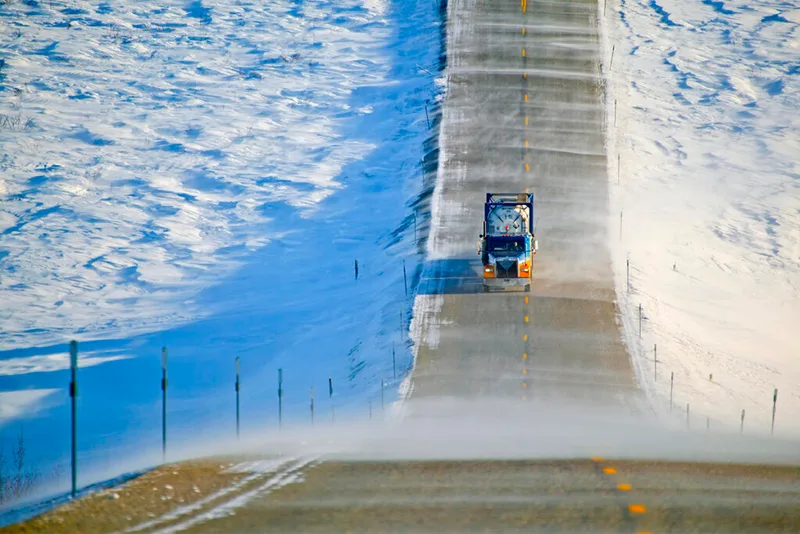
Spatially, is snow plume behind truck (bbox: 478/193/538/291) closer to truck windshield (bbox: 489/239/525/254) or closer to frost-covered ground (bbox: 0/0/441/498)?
truck windshield (bbox: 489/239/525/254)

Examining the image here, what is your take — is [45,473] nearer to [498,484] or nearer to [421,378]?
[421,378]

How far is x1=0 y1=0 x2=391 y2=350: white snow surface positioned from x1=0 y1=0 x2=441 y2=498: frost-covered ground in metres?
0.11

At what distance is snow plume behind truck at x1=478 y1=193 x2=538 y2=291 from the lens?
33.2 meters

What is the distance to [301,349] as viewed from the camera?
1326 inches

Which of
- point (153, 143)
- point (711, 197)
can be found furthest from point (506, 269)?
point (153, 143)

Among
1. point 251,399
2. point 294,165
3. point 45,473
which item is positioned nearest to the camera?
point 45,473

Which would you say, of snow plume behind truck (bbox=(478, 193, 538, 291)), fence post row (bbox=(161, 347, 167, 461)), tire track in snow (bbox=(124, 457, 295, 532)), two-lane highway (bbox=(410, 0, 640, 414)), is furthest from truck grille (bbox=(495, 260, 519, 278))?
tire track in snow (bbox=(124, 457, 295, 532))

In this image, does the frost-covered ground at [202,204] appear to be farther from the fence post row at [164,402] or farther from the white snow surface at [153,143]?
the fence post row at [164,402]

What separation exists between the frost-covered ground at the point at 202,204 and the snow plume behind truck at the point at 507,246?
2.99m

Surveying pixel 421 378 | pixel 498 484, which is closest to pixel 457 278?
pixel 421 378

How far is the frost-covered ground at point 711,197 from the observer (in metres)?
31.0

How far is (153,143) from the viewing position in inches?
1882

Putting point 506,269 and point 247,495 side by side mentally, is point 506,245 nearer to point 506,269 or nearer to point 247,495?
point 506,269

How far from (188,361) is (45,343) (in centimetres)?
505
